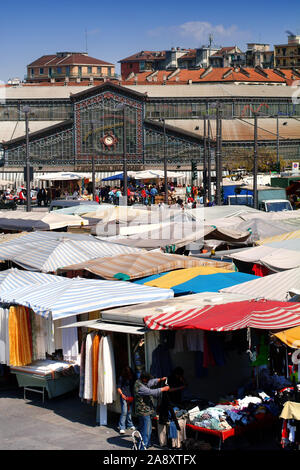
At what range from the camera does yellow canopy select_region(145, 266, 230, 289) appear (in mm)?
17325

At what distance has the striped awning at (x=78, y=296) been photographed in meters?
14.8

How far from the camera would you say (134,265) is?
18750mm

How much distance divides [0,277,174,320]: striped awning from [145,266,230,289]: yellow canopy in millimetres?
1400

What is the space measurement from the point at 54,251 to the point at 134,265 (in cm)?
293

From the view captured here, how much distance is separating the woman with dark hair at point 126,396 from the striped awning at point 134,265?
4969 mm

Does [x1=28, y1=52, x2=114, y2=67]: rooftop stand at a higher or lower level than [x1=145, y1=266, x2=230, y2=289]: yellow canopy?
higher

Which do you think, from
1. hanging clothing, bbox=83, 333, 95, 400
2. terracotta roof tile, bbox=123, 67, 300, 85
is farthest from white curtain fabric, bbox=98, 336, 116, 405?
terracotta roof tile, bbox=123, 67, 300, 85

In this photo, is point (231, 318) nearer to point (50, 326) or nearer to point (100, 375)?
point (100, 375)

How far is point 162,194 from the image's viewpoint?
2106 inches

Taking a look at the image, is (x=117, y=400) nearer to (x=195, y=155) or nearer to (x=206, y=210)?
(x=206, y=210)

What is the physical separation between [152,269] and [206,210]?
Result: 1038cm

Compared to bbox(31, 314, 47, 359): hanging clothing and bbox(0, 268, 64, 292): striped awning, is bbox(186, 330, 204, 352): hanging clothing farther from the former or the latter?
bbox(0, 268, 64, 292): striped awning

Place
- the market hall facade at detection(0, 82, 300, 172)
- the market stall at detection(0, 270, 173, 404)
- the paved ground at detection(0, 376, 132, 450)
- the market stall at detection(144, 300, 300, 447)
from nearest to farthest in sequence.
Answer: the market stall at detection(144, 300, 300, 447)
the paved ground at detection(0, 376, 132, 450)
the market stall at detection(0, 270, 173, 404)
the market hall facade at detection(0, 82, 300, 172)

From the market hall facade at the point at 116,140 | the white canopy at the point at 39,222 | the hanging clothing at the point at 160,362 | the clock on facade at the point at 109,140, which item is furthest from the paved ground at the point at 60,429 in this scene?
the clock on facade at the point at 109,140
